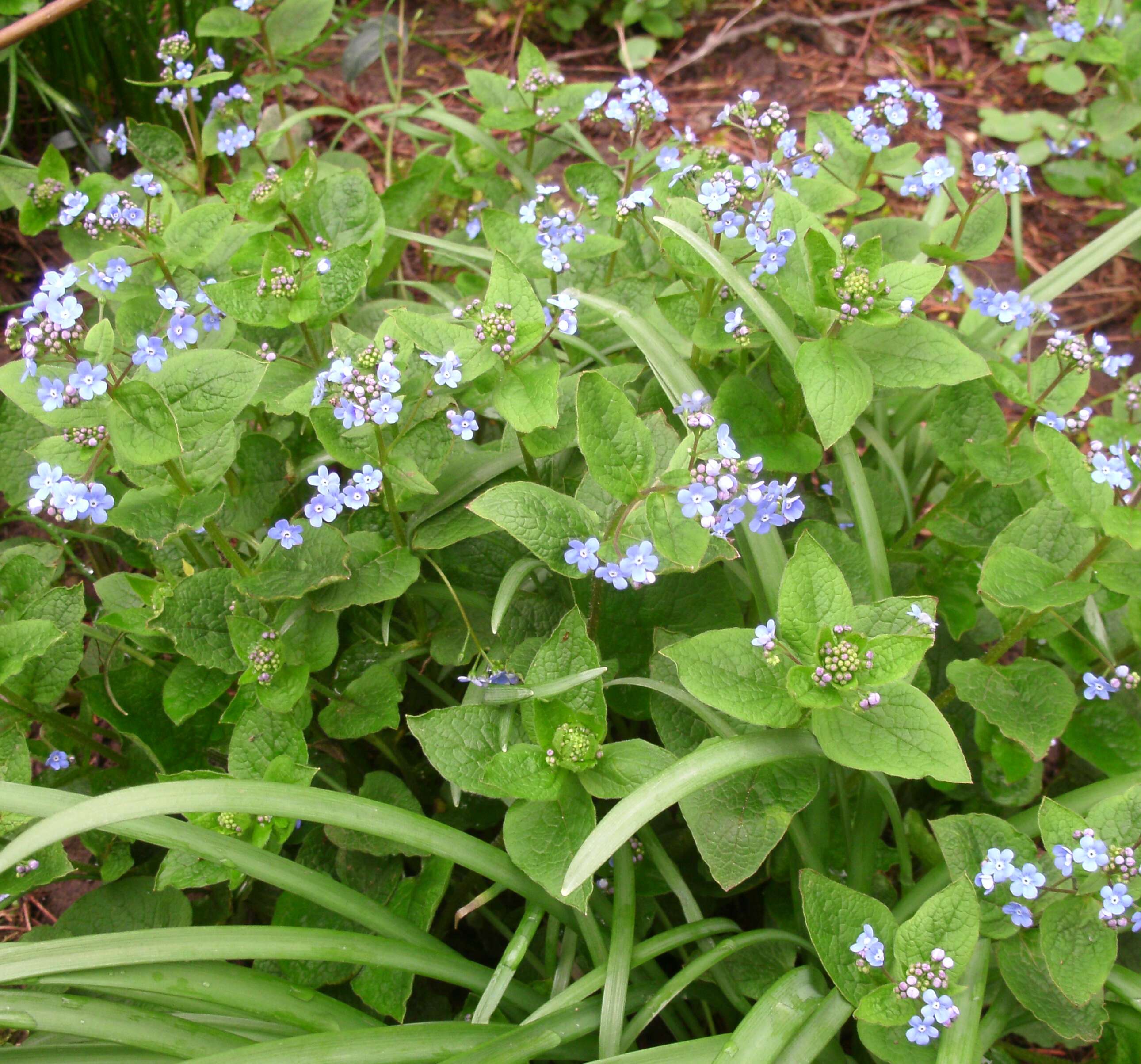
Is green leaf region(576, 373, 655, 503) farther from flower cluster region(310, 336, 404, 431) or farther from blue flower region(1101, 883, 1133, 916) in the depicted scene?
blue flower region(1101, 883, 1133, 916)

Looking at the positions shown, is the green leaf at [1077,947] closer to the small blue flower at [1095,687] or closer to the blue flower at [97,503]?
the small blue flower at [1095,687]

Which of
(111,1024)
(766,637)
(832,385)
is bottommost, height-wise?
(111,1024)

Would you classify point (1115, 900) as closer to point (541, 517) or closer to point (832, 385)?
point (832, 385)

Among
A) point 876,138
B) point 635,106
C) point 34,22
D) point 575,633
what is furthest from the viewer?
point 635,106

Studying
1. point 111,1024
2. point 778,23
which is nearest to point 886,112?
point 111,1024

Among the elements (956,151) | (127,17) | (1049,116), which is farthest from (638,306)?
(1049,116)

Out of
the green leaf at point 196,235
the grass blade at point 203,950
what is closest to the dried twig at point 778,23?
the green leaf at point 196,235

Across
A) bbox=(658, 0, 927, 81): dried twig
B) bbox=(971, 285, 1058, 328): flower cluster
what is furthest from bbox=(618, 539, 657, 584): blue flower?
bbox=(658, 0, 927, 81): dried twig
